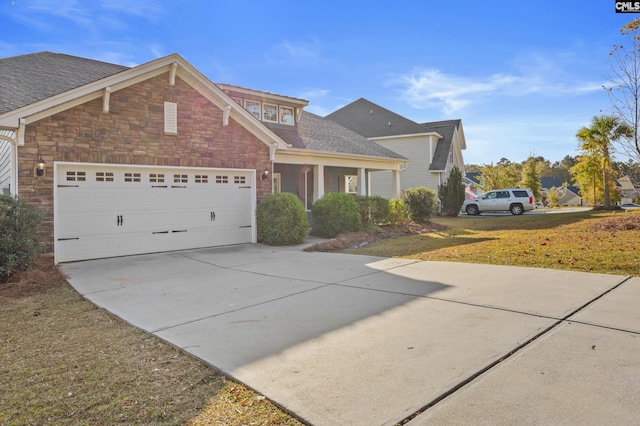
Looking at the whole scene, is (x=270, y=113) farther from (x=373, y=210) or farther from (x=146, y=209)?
(x=146, y=209)

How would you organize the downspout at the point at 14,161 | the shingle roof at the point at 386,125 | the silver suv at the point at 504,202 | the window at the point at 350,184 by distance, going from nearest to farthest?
1. the downspout at the point at 14,161
2. the window at the point at 350,184
3. the silver suv at the point at 504,202
4. the shingle roof at the point at 386,125

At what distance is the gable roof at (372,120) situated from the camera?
2672 centimetres

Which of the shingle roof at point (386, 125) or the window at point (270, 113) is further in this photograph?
the shingle roof at point (386, 125)

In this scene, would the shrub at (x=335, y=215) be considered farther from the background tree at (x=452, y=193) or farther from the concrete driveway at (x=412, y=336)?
the background tree at (x=452, y=193)

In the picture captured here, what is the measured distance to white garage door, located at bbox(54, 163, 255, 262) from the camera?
9195mm

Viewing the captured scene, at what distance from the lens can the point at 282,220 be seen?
1177 cm

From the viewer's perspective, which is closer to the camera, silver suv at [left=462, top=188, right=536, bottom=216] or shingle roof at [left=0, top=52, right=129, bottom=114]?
shingle roof at [left=0, top=52, right=129, bottom=114]

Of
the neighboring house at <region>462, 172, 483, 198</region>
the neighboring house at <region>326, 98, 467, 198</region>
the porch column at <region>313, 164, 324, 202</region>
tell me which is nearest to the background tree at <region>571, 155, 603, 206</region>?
the neighboring house at <region>462, 172, 483, 198</region>

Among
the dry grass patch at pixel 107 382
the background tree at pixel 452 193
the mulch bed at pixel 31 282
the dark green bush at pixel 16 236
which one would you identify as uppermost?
the background tree at pixel 452 193

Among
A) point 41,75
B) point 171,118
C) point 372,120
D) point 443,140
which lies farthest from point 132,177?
point 443,140

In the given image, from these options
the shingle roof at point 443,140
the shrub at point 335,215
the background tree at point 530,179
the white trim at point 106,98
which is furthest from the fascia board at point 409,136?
the background tree at point 530,179

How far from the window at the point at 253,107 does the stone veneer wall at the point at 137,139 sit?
148 inches

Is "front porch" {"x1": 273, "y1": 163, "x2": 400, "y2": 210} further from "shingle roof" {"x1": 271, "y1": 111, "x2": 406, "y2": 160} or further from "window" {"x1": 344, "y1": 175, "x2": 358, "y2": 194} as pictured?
"shingle roof" {"x1": 271, "y1": 111, "x2": 406, "y2": 160}

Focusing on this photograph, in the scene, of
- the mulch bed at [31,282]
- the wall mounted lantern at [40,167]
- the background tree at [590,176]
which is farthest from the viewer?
the background tree at [590,176]
